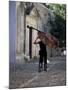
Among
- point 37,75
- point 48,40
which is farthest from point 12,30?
point 37,75

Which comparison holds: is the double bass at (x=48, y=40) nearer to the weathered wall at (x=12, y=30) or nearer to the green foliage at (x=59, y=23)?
the green foliage at (x=59, y=23)

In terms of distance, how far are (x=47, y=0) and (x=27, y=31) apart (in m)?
0.34

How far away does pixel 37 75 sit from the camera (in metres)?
2.14

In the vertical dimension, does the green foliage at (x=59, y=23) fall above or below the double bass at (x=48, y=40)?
above

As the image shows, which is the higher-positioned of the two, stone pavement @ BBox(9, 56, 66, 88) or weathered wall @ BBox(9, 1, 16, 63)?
weathered wall @ BBox(9, 1, 16, 63)

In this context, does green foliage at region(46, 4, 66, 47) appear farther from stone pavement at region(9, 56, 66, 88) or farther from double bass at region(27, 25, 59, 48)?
stone pavement at region(9, 56, 66, 88)

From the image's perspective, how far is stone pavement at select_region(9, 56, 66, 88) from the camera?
82.5 inches

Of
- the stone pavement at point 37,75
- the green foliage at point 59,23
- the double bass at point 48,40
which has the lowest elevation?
the stone pavement at point 37,75

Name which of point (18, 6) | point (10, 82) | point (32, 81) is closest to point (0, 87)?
point (10, 82)

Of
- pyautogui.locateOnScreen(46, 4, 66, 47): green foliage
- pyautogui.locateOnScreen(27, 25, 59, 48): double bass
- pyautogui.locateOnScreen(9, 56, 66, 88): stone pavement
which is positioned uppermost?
pyautogui.locateOnScreen(46, 4, 66, 47): green foliage

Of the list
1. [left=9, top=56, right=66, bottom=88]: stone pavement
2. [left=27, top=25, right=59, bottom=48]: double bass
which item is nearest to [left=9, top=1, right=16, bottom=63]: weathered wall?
[left=9, top=56, right=66, bottom=88]: stone pavement

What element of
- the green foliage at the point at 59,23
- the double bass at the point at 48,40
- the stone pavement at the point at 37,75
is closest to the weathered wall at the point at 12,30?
the stone pavement at the point at 37,75

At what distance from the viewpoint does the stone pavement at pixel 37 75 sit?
2.10 metres

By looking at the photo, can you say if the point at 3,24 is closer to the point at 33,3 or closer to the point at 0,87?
the point at 33,3
